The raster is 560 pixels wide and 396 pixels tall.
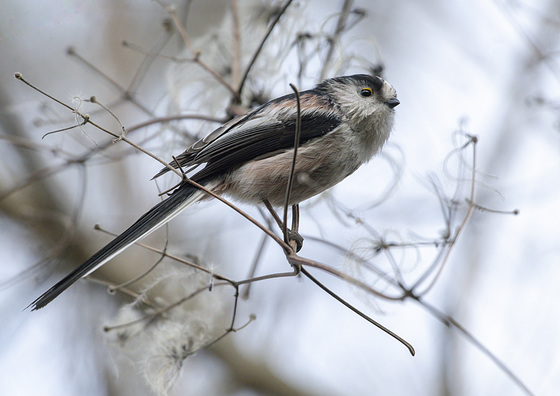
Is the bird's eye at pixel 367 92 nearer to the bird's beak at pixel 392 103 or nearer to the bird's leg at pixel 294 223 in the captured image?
the bird's beak at pixel 392 103

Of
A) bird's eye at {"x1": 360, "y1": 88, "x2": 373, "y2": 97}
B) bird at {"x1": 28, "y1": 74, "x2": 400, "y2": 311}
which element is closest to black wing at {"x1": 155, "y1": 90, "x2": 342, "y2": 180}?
bird at {"x1": 28, "y1": 74, "x2": 400, "y2": 311}

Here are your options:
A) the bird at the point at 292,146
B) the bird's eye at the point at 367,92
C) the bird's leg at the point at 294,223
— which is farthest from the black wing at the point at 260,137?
the bird's leg at the point at 294,223

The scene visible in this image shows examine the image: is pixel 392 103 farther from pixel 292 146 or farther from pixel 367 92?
pixel 292 146

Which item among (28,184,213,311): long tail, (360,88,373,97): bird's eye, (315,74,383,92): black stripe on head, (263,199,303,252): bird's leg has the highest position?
(315,74,383,92): black stripe on head

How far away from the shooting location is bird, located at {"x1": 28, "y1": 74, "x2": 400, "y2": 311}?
282 cm

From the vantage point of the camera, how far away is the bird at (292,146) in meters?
2.82

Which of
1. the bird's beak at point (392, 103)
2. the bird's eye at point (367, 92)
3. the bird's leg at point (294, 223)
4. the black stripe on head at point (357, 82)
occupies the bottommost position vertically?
the bird's leg at point (294, 223)

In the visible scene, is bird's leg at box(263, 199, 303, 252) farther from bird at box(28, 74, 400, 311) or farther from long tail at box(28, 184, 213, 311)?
long tail at box(28, 184, 213, 311)

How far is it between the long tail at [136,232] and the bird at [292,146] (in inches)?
0.9

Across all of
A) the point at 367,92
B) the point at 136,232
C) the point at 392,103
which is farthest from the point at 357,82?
the point at 136,232

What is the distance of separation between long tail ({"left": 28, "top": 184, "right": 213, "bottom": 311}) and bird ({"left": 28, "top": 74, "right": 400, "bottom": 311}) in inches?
0.9

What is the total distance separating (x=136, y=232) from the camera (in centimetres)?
254

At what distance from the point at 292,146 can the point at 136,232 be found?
915mm

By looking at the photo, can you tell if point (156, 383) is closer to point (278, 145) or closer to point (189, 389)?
point (278, 145)
